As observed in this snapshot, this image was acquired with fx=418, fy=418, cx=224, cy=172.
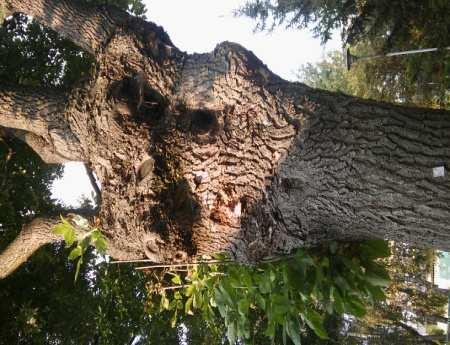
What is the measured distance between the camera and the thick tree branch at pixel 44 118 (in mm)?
3689

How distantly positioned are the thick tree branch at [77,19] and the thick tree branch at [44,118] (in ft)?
1.90

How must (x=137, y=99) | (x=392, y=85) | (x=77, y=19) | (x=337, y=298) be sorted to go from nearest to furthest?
(x=137, y=99)
(x=337, y=298)
(x=77, y=19)
(x=392, y=85)

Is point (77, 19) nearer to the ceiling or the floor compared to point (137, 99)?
nearer to the ceiling

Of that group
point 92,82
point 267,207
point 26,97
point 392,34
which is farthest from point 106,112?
point 392,34

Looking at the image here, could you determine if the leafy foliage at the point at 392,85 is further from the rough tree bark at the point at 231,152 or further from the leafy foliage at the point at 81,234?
the leafy foliage at the point at 81,234

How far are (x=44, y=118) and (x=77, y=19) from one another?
92 centimetres

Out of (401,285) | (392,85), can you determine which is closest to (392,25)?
(392,85)

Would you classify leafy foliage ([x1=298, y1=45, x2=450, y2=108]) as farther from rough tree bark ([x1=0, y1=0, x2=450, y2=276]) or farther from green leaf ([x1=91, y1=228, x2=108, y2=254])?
green leaf ([x1=91, y1=228, x2=108, y2=254])

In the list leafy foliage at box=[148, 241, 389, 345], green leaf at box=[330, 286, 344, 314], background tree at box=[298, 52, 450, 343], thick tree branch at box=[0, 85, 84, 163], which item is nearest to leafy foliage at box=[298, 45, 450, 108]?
background tree at box=[298, 52, 450, 343]

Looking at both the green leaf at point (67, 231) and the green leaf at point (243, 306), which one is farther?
the green leaf at point (67, 231)

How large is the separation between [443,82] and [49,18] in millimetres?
7521

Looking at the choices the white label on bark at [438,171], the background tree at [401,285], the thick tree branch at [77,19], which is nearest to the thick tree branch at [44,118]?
the thick tree branch at [77,19]

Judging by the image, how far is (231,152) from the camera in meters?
3.10

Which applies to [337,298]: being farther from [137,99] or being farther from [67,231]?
[67,231]
